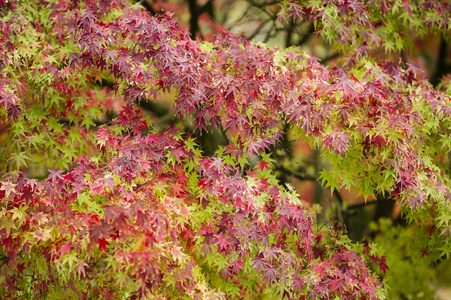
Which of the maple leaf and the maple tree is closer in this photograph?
the maple leaf

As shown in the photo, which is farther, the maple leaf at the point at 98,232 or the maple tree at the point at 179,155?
the maple tree at the point at 179,155

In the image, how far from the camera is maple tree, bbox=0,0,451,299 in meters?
3.15

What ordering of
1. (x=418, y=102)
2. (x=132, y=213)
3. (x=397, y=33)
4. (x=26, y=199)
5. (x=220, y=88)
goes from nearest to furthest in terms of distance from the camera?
(x=132, y=213) → (x=26, y=199) → (x=220, y=88) → (x=418, y=102) → (x=397, y=33)

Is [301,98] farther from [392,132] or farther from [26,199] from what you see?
[26,199]

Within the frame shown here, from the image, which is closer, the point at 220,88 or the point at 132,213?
the point at 132,213

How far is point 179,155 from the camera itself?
11.4 feet

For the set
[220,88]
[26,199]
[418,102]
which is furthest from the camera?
[418,102]

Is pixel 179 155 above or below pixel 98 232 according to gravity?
above

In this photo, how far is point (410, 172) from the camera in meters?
3.74

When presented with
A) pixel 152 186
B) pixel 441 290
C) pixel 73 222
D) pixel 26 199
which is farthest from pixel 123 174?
pixel 441 290

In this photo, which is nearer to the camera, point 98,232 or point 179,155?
point 98,232

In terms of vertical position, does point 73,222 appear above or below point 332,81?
below

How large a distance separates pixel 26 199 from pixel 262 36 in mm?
3176

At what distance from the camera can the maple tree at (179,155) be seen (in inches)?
124
